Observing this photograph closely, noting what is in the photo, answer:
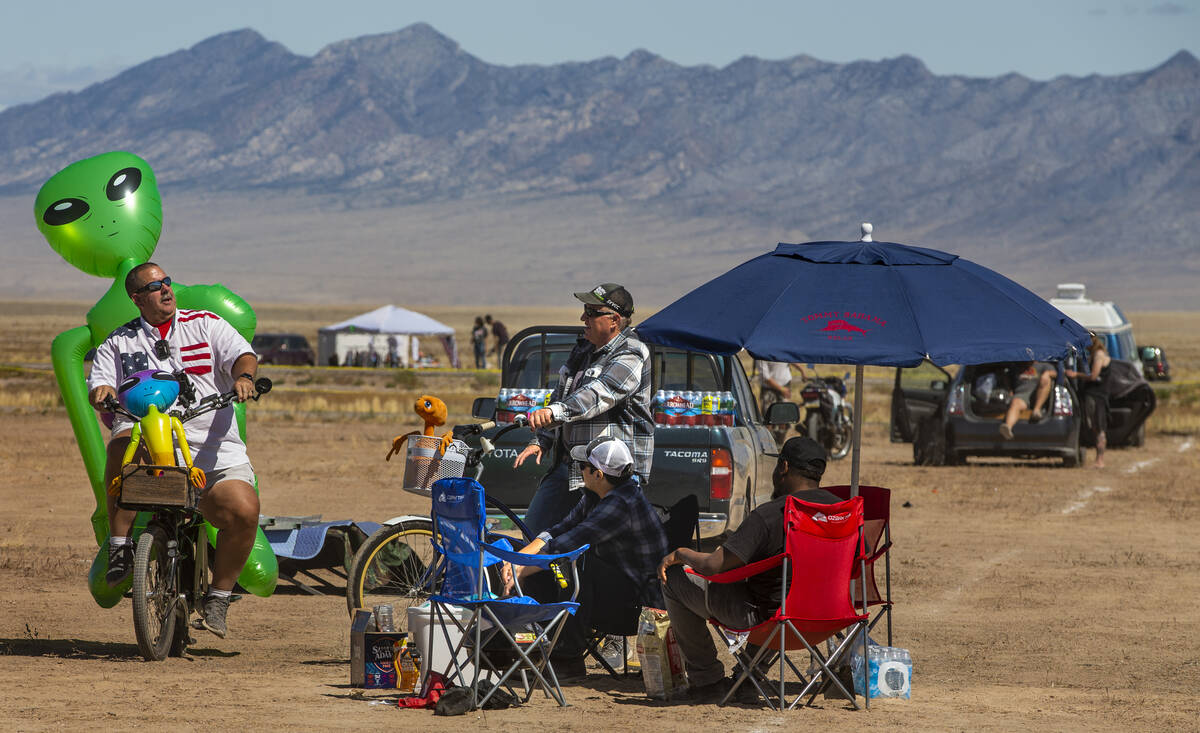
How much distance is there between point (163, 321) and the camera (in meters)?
8.56

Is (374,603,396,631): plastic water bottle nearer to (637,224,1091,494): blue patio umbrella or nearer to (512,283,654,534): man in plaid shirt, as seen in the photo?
(512,283,654,534): man in plaid shirt

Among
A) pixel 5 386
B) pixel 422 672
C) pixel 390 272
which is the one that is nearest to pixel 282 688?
pixel 422 672

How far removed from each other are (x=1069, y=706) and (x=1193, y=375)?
5776 centimetres

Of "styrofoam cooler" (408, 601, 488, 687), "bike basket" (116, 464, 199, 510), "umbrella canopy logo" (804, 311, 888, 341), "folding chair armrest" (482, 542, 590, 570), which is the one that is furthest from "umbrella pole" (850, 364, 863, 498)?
"bike basket" (116, 464, 199, 510)

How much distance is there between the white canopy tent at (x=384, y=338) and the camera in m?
58.2

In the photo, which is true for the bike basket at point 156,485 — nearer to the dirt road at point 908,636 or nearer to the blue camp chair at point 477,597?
the dirt road at point 908,636

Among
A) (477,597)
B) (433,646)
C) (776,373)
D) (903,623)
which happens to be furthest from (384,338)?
(477,597)

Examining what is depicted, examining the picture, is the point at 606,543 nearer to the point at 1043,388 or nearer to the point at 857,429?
the point at 857,429

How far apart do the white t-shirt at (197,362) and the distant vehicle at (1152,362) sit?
22263 millimetres

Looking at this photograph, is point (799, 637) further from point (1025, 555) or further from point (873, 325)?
point (1025, 555)

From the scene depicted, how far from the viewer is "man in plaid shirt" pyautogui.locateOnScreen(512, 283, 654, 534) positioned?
814cm

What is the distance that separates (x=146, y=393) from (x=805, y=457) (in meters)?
3.04

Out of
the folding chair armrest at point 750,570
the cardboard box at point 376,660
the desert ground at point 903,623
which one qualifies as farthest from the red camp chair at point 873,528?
the cardboard box at point 376,660

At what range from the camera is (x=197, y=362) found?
340 inches
